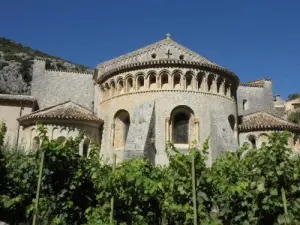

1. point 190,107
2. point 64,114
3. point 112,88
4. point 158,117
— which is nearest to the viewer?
point 158,117

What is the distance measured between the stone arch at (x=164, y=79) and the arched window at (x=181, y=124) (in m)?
1.42

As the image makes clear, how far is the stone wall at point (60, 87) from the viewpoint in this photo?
26656mm

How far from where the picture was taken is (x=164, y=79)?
62.8ft

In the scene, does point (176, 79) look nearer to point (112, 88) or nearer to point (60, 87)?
point (112, 88)

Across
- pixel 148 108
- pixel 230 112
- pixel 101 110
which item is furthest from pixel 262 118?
pixel 101 110

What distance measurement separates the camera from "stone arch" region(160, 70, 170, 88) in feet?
62.1

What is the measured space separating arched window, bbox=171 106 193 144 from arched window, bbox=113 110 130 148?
112 inches

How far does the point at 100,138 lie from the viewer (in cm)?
2058

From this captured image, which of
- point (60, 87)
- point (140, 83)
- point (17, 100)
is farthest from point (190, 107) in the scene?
point (60, 87)

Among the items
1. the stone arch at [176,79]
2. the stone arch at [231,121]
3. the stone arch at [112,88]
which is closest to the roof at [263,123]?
the stone arch at [231,121]

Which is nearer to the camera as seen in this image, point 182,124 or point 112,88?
point 182,124

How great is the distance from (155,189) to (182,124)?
10393 mm

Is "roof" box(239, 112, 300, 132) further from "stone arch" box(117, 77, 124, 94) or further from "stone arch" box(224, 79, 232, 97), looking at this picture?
"stone arch" box(117, 77, 124, 94)

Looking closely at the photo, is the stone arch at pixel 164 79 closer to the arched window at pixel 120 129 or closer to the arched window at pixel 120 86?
the arched window at pixel 120 86
